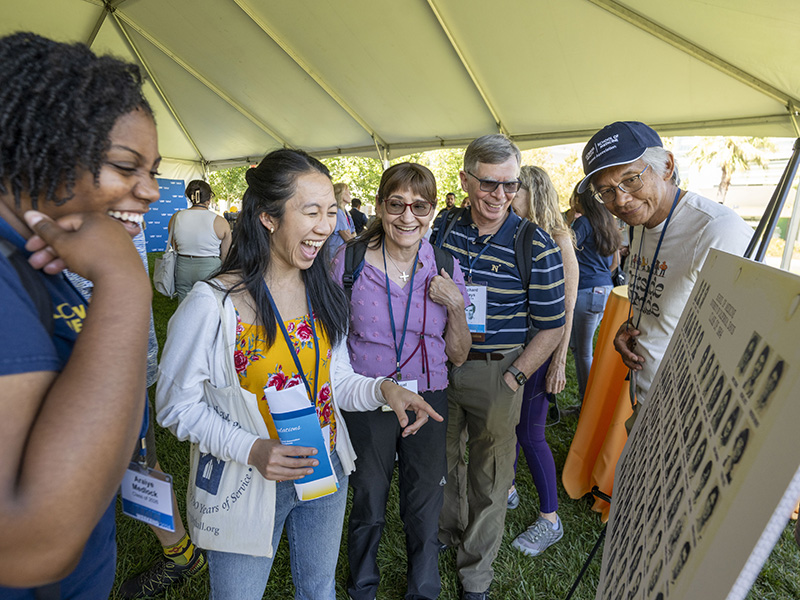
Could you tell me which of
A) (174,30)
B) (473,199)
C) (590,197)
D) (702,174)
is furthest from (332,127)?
(702,174)

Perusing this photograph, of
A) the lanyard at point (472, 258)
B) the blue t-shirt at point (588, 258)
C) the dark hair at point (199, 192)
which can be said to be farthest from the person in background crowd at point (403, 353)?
the dark hair at point (199, 192)

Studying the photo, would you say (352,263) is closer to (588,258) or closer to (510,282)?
(510,282)

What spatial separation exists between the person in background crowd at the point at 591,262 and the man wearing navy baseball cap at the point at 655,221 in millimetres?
1792

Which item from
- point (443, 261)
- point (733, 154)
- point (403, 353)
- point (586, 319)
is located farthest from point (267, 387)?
point (733, 154)

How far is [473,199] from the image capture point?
2342 millimetres

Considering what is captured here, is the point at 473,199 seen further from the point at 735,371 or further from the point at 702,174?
the point at 702,174

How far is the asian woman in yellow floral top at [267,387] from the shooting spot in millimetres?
1419

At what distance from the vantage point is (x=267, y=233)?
167 cm

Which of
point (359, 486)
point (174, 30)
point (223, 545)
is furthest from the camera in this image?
point (174, 30)

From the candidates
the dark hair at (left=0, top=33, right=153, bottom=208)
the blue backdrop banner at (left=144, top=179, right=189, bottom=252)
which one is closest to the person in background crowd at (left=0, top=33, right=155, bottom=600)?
the dark hair at (left=0, top=33, right=153, bottom=208)

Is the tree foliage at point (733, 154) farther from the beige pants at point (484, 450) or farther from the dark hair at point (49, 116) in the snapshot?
the dark hair at point (49, 116)

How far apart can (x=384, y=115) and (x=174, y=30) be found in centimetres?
422

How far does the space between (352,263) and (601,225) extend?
2.74 m

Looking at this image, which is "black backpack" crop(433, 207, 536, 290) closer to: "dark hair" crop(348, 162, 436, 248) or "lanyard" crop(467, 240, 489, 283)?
"lanyard" crop(467, 240, 489, 283)
